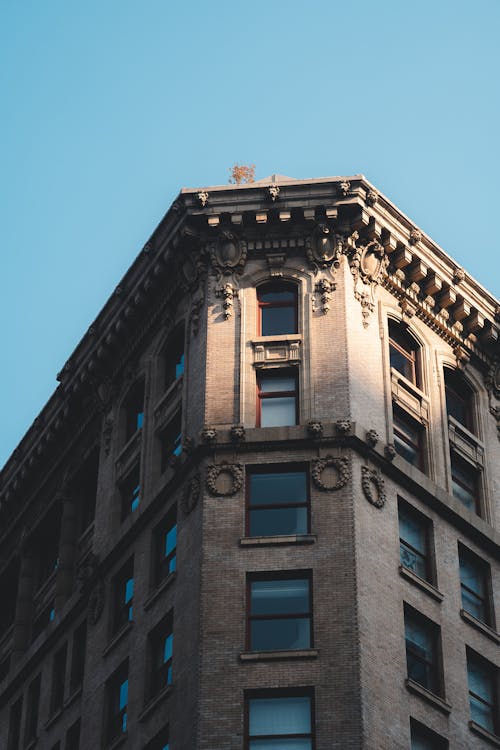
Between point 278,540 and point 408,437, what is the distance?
819cm

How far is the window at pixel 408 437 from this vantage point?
203 feet

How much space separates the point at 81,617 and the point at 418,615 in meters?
13.9

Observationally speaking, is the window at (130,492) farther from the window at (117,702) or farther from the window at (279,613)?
the window at (279,613)

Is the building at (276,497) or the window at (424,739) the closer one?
the window at (424,739)

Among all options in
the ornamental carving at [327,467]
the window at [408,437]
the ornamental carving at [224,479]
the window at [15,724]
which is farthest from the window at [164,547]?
the window at [15,724]

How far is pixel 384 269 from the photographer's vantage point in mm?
65562

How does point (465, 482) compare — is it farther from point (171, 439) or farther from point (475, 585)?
point (171, 439)

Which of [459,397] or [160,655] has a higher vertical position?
[459,397]

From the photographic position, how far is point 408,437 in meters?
62.7

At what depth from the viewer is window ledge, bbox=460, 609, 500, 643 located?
193 feet

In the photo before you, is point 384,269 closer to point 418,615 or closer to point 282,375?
point 282,375

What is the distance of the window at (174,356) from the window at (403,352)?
734 cm

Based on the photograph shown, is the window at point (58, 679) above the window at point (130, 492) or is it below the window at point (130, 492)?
below

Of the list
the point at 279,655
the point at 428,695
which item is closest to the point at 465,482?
the point at 428,695
